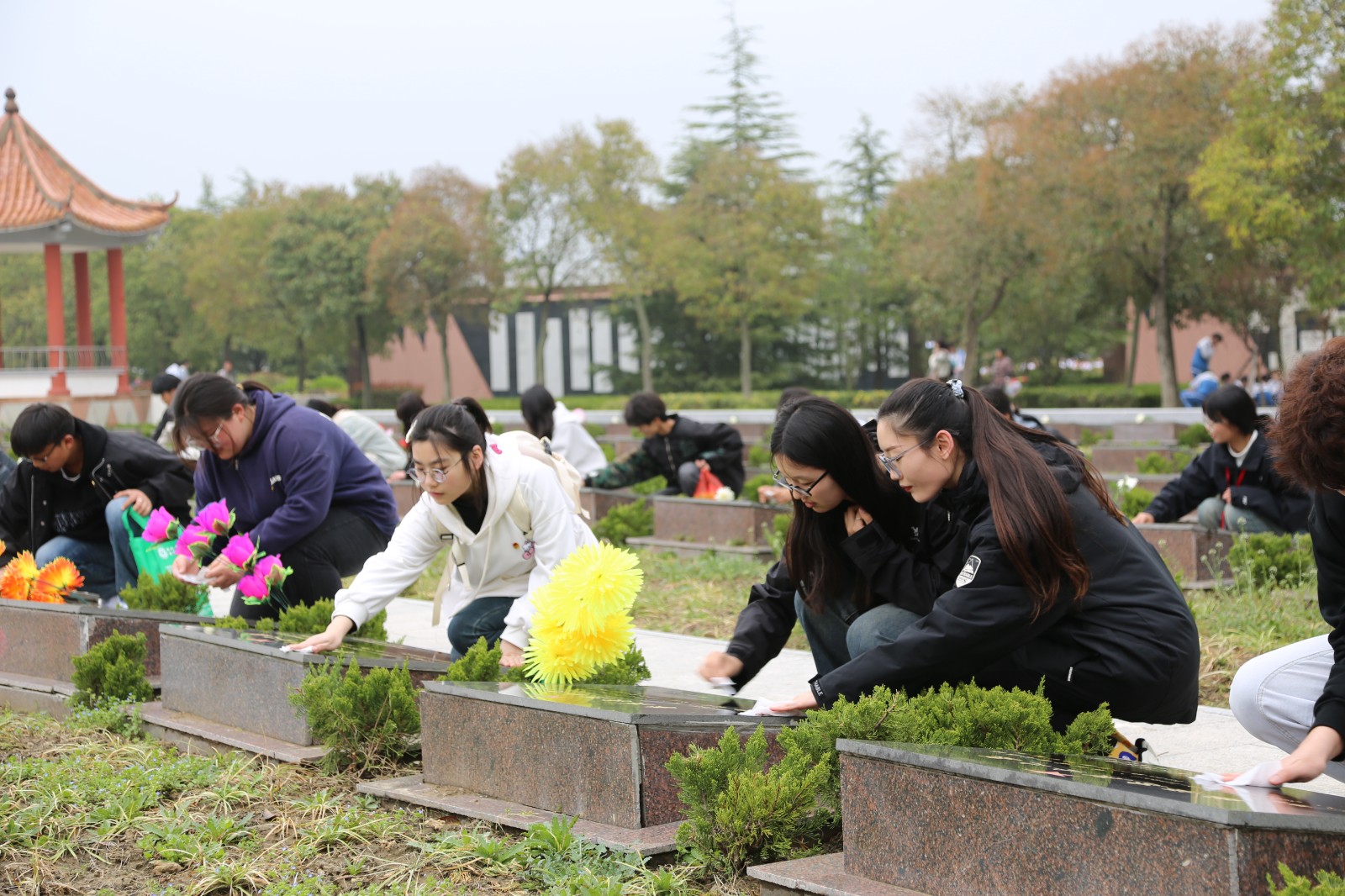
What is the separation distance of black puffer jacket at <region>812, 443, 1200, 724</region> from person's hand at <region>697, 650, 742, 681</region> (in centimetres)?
52

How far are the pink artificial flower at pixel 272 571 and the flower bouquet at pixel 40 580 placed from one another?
1166mm

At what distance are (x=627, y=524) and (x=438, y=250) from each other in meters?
26.9

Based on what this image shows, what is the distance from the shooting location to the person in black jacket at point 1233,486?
6430 mm

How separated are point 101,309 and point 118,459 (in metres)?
42.8

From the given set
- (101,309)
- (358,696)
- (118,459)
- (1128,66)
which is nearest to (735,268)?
(1128,66)

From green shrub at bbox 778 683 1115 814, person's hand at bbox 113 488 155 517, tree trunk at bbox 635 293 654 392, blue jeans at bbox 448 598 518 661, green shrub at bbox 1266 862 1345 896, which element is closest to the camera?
green shrub at bbox 1266 862 1345 896

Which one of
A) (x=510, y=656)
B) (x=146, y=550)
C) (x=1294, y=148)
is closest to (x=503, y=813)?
(x=510, y=656)

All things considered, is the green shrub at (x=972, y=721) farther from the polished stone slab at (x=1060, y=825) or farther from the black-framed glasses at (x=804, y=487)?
the black-framed glasses at (x=804, y=487)

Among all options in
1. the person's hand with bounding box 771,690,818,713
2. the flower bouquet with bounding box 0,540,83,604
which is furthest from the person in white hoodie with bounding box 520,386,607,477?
the person's hand with bounding box 771,690,818,713

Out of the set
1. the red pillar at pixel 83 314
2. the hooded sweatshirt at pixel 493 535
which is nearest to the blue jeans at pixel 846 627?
the hooded sweatshirt at pixel 493 535

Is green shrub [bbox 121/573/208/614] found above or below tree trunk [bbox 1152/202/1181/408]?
below

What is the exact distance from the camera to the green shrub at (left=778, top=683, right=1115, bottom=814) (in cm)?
279

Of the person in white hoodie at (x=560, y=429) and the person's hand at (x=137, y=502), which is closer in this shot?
the person's hand at (x=137, y=502)

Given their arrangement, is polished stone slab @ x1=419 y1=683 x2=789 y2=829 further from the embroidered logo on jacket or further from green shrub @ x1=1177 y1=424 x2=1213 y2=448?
green shrub @ x1=1177 y1=424 x2=1213 y2=448
